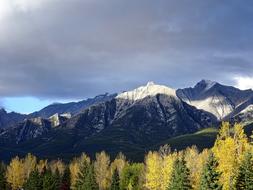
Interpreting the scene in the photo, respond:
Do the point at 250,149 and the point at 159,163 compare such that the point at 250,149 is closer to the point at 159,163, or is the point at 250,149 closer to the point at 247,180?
the point at 247,180

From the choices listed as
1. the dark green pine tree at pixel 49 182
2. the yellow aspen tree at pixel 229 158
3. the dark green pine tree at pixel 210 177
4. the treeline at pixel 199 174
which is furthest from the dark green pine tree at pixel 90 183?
the dark green pine tree at pixel 210 177

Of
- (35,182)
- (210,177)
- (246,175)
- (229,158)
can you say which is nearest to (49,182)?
(35,182)

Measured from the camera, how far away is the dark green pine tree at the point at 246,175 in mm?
106750

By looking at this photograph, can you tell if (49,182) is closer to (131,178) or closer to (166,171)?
(131,178)

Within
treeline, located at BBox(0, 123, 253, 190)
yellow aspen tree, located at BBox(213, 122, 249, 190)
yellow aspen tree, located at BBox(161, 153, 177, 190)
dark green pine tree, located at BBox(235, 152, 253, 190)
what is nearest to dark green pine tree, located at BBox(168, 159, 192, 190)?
treeline, located at BBox(0, 123, 253, 190)

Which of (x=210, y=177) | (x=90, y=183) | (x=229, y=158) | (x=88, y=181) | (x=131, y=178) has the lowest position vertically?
(x=90, y=183)

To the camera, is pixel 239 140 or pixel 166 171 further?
pixel 166 171

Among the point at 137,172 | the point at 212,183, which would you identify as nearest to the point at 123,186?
the point at 137,172

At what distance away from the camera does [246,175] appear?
107 metres

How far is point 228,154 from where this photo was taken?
117m

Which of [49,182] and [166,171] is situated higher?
[166,171]

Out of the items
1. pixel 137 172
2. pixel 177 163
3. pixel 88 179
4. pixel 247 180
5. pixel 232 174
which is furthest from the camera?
pixel 137 172

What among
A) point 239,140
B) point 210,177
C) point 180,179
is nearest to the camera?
point 210,177

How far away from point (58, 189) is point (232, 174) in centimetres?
9283
